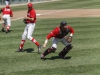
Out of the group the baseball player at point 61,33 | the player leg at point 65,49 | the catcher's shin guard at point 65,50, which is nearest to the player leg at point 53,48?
the baseball player at point 61,33

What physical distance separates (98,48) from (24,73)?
488 cm

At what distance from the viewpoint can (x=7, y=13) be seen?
18.5 m

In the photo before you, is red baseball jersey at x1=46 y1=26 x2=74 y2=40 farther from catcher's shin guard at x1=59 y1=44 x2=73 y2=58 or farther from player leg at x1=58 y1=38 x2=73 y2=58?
catcher's shin guard at x1=59 y1=44 x2=73 y2=58

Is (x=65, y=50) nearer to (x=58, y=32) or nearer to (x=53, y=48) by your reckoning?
(x=53, y=48)

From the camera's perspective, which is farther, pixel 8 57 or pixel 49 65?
pixel 8 57

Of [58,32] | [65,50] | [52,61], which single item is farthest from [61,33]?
[52,61]

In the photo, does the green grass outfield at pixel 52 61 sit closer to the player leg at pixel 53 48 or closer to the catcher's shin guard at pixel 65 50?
the catcher's shin guard at pixel 65 50

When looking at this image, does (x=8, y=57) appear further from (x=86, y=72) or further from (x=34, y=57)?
(x=86, y=72)

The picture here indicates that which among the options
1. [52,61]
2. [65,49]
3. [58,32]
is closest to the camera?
[58,32]

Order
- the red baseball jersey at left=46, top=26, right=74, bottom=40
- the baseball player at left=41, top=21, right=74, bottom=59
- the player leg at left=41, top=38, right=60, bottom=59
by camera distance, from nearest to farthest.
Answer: the baseball player at left=41, top=21, right=74, bottom=59 → the red baseball jersey at left=46, top=26, right=74, bottom=40 → the player leg at left=41, top=38, right=60, bottom=59

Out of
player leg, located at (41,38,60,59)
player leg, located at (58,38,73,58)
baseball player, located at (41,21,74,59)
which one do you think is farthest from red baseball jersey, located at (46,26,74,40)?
player leg, located at (58,38,73,58)

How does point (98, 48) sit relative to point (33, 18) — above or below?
below

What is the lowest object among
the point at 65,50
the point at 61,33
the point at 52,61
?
the point at 52,61

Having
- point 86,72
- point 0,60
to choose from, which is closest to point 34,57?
point 0,60
